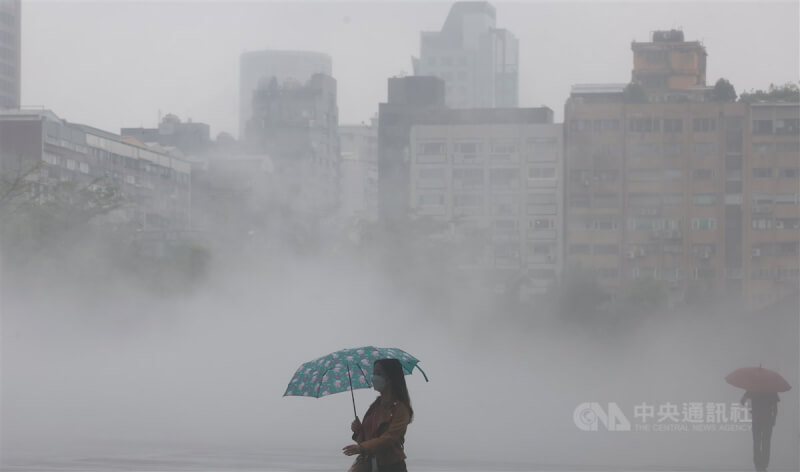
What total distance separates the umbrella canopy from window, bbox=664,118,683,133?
44364 millimetres

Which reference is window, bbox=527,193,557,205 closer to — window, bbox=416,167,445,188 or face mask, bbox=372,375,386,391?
window, bbox=416,167,445,188

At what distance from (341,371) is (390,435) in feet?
2.48

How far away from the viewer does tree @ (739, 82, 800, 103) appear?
59984 mm

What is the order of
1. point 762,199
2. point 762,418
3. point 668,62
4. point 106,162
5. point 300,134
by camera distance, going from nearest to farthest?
point 762,418, point 762,199, point 300,134, point 106,162, point 668,62

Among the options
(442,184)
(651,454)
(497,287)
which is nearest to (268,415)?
(651,454)

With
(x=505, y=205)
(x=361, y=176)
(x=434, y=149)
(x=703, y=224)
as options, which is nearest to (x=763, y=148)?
(x=703, y=224)

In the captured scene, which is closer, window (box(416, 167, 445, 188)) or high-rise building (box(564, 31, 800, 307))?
high-rise building (box(564, 31, 800, 307))

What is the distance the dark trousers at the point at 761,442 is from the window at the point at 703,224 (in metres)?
37.1

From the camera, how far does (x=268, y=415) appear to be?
2497 centimetres

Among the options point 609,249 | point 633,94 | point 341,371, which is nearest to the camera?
point 341,371

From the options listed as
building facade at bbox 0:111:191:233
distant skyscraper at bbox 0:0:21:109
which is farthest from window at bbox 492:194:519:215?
distant skyscraper at bbox 0:0:21:109

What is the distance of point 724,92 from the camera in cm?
6306

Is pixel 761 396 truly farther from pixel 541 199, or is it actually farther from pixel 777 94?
pixel 777 94

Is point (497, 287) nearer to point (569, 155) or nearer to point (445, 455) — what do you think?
point (569, 155)
